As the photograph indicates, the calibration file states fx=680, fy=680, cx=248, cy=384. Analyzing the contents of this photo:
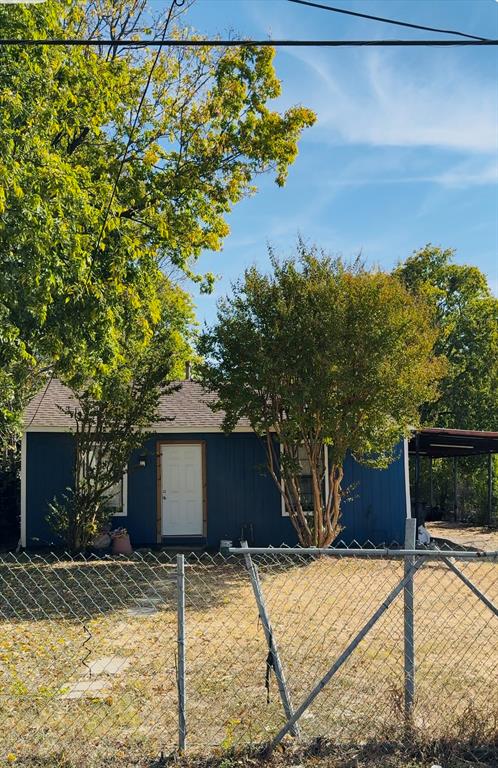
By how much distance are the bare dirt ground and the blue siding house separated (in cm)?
223

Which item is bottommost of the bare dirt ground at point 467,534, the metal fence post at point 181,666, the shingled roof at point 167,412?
the bare dirt ground at point 467,534

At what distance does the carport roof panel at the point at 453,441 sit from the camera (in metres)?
15.2

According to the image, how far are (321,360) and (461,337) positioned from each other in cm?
2243

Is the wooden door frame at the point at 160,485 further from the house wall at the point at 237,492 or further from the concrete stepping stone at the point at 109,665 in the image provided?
the concrete stepping stone at the point at 109,665

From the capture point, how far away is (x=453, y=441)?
649 inches

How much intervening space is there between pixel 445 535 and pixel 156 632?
11942 millimetres

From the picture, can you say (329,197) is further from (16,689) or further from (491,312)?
(491,312)

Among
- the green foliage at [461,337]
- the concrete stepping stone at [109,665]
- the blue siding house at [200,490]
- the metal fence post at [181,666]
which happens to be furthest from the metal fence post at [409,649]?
the green foliage at [461,337]

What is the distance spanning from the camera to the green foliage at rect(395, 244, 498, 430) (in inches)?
1189

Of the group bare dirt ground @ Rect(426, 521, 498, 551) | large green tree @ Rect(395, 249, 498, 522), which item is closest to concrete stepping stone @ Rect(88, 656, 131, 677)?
bare dirt ground @ Rect(426, 521, 498, 551)

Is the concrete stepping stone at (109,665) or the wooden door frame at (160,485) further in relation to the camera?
the wooden door frame at (160,485)

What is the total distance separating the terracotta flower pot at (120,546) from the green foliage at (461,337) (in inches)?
722

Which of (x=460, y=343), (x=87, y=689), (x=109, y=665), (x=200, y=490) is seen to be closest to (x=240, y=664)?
(x=109, y=665)

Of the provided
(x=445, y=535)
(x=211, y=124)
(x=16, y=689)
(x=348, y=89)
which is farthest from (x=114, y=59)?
(x=445, y=535)
